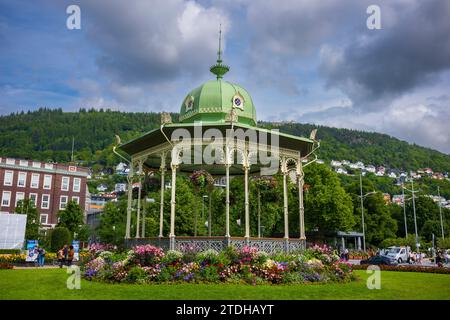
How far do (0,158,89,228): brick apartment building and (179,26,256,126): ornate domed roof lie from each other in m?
62.2

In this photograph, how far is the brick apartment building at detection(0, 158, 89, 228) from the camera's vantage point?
7169 cm

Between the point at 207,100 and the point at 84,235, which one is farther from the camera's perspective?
the point at 84,235

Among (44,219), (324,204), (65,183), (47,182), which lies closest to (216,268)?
(324,204)

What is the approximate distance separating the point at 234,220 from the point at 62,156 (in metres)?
151

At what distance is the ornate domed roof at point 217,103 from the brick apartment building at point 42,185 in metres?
62.2

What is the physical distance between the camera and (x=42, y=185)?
7581cm

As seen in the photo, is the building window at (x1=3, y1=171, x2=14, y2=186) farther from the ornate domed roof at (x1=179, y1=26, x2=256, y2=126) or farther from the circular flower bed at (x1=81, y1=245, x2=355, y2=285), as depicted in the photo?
the circular flower bed at (x1=81, y1=245, x2=355, y2=285)

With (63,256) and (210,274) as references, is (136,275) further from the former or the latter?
(63,256)

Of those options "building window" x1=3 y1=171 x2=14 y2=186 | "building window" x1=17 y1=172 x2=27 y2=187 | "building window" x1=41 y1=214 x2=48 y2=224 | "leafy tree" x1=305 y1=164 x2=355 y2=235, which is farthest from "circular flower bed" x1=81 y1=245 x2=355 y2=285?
"building window" x1=41 y1=214 x2=48 y2=224

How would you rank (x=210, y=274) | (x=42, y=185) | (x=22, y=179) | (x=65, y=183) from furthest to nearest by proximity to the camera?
(x=65, y=183) < (x=42, y=185) < (x=22, y=179) < (x=210, y=274)

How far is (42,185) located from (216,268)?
229 feet
